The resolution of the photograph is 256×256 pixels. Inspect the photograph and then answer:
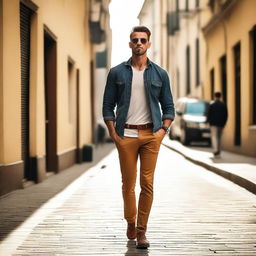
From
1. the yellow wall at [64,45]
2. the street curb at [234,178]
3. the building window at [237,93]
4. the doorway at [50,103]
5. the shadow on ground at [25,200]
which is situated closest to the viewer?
the shadow on ground at [25,200]

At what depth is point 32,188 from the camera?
935 centimetres

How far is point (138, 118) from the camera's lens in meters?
4.87

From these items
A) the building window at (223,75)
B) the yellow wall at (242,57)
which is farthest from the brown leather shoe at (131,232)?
the building window at (223,75)

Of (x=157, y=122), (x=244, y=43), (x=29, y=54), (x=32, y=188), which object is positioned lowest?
(x=32, y=188)

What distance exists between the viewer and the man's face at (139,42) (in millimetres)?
4859

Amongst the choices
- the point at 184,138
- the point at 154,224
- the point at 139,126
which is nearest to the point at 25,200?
the point at 154,224

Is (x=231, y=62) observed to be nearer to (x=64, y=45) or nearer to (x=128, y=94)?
(x=64, y=45)

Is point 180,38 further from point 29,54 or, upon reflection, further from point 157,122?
point 157,122

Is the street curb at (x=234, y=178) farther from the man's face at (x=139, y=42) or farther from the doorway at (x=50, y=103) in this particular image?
the man's face at (x=139, y=42)

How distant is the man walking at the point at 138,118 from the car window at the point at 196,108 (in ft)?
59.6

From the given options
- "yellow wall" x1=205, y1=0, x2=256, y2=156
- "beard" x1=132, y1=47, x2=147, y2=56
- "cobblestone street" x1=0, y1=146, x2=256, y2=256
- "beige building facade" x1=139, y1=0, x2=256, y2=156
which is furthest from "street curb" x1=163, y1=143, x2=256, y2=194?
"beard" x1=132, y1=47, x2=147, y2=56

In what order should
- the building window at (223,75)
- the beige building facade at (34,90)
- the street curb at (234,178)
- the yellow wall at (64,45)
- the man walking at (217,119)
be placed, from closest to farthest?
the beige building facade at (34,90), the street curb at (234,178), the yellow wall at (64,45), the man walking at (217,119), the building window at (223,75)

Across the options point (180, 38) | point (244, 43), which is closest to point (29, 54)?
point (244, 43)

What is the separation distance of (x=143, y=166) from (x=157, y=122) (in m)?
0.42
